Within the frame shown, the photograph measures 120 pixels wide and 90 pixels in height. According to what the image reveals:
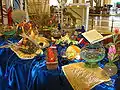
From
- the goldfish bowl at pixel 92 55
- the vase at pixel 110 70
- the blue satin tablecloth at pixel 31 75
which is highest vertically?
the goldfish bowl at pixel 92 55

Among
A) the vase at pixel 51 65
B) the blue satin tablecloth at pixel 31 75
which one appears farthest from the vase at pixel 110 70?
the vase at pixel 51 65

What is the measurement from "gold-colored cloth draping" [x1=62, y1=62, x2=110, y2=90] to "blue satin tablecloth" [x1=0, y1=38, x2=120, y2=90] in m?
0.03

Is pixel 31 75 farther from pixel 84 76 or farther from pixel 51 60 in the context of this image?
pixel 84 76

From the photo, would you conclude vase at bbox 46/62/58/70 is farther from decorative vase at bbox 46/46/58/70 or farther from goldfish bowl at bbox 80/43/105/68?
goldfish bowl at bbox 80/43/105/68

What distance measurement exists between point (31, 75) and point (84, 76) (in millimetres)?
372

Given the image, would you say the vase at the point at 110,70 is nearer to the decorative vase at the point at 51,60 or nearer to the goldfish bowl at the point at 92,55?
the goldfish bowl at the point at 92,55

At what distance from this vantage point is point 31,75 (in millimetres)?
1309

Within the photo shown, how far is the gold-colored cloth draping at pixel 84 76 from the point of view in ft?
3.53

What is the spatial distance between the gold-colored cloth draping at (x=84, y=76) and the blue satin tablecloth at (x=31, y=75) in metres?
0.03

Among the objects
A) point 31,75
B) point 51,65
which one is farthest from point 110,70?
point 31,75

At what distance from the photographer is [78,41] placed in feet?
5.75

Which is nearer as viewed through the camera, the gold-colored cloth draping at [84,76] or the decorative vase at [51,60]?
the gold-colored cloth draping at [84,76]

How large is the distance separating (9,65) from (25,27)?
46cm

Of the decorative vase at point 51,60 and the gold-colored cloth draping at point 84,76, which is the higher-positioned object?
the decorative vase at point 51,60
